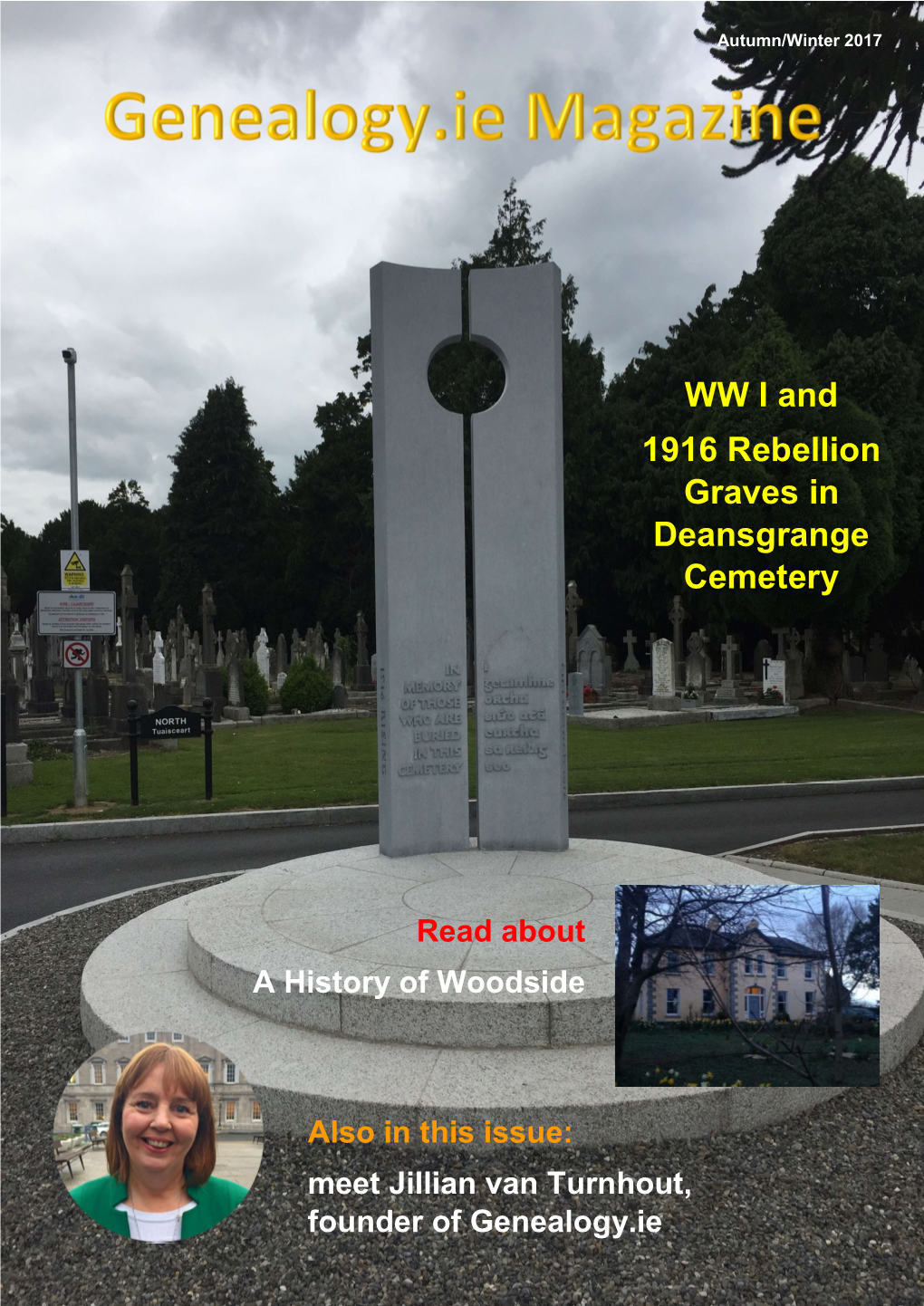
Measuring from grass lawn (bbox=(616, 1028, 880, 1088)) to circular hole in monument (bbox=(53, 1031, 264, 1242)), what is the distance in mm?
1453

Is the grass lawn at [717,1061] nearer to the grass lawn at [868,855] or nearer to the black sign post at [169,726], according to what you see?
the grass lawn at [868,855]

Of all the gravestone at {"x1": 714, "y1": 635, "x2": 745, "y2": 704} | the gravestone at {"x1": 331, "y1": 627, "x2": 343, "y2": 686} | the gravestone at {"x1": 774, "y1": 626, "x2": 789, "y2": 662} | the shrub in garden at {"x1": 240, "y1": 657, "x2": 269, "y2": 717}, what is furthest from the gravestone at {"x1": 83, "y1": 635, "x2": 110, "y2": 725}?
the gravestone at {"x1": 774, "y1": 626, "x2": 789, "y2": 662}

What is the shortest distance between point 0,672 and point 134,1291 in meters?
16.6

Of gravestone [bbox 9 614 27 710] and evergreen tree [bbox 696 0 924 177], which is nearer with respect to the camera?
evergreen tree [bbox 696 0 924 177]

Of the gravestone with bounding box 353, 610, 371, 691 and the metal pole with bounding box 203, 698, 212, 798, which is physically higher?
the gravestone with bounding box 353, 610, 371, 691

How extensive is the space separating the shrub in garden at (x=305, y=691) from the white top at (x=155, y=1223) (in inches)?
929

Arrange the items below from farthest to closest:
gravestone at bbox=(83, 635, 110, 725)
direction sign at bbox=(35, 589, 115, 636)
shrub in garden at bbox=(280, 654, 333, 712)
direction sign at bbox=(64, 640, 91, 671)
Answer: shrub in garden at bbox=(280, 654, 333, 712) < gravestone at bbox=(83, 635, 110, 725) < direction sign at bbox=(35, 589, 115, 636) < direction sign at bbox=(64, 640, 91, 671)

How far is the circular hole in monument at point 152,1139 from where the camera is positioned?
3.16 metres

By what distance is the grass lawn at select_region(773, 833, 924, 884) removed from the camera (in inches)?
355

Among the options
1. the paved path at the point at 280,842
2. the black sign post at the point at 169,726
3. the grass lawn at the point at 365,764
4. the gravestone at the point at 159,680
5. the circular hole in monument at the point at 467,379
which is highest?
the circular hole in monument at the point at 467,379

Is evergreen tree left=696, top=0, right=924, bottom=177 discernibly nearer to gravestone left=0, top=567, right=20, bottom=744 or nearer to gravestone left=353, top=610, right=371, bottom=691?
gravestone left=0, top=567, right=20, bottom=744

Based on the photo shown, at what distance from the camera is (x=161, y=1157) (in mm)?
3158

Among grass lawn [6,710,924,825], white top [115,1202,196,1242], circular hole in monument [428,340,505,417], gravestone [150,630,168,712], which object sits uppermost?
circular hole in monument [428,340,505,417]

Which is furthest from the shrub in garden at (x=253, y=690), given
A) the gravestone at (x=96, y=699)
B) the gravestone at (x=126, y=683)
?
the gravestone at (x=96, y=699)
